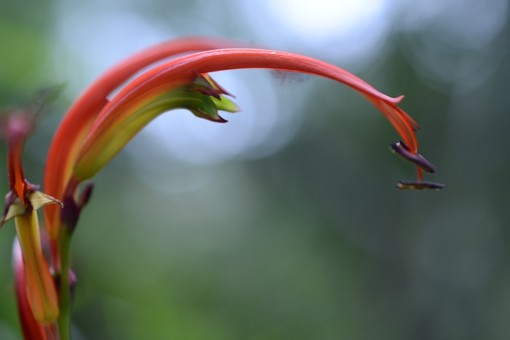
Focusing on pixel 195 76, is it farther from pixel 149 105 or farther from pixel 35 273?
pixel 35 273

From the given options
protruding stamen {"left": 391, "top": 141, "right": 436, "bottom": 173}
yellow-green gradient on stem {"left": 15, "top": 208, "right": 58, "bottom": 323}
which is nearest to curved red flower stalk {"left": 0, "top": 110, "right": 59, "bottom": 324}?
yellow-green gradient on stem {"left": 15, "top": 208, "right": 58, "bottom": 323}

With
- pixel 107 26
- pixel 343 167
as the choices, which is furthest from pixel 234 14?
pixel 107 26

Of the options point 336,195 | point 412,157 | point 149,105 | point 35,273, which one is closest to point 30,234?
point 35,273

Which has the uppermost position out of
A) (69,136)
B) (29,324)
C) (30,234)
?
(69,136)

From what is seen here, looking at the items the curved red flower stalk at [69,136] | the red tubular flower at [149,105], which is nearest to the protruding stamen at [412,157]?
the red tubular flower at [149,105]

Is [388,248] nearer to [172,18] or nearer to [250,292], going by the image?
[250,292]

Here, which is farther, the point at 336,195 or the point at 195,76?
the point at 336,195
